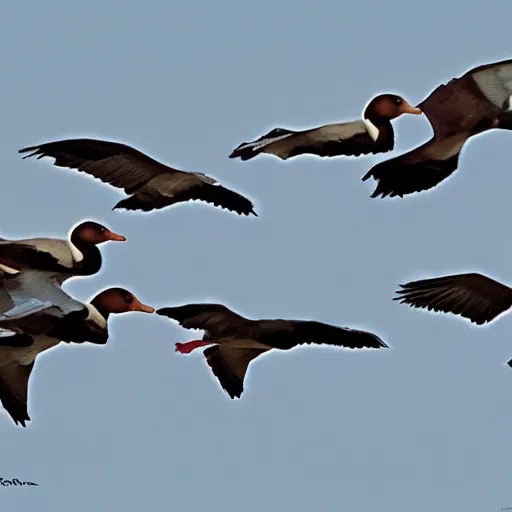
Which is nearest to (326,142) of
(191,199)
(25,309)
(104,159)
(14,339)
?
(191,199)

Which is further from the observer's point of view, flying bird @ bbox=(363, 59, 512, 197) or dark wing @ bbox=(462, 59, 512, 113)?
Result: flying bird @ bbox=(363, 59, 512, 197)

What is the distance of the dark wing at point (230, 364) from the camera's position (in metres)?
26.0

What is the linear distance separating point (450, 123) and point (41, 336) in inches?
154

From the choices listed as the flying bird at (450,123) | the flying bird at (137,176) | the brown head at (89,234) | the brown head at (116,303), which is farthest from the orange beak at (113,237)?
the flying bird at (450,123)

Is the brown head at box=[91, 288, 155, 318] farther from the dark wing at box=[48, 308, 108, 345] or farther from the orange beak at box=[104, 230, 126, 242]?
the orange beak at box=[104, 230, 126, 242]

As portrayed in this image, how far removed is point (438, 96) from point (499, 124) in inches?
22.2

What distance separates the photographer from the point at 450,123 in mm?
24672

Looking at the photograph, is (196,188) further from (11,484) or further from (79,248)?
(11,484)

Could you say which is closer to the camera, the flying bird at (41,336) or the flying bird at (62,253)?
the flying bird at (62,253)

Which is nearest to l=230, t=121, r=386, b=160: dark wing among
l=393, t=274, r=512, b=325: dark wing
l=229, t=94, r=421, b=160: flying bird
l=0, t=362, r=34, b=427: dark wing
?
l=229, t=94, r=421, b=160: flying bird

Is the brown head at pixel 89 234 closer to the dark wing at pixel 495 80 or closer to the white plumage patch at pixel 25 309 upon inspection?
the white plumage patch at pixel 25 309

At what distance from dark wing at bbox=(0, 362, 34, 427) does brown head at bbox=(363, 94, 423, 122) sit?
3.90 meters

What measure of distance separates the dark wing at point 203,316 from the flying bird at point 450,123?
159 centimetres

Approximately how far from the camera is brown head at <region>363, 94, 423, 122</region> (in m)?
24.9
